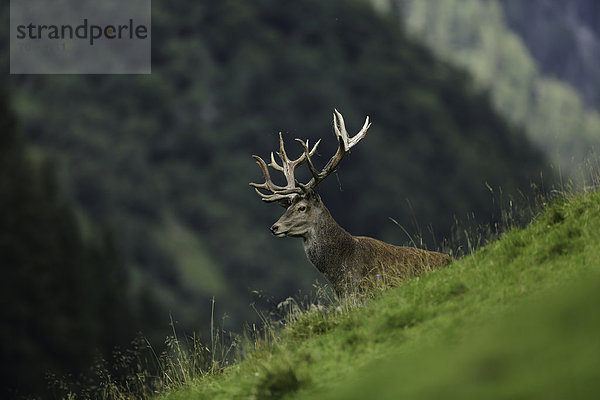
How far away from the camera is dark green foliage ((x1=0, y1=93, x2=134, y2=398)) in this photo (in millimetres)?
59031

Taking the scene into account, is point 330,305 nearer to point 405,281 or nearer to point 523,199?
point 405,281

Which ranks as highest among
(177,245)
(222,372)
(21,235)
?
(222,372)

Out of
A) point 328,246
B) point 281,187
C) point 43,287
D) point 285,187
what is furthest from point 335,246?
point 43,287

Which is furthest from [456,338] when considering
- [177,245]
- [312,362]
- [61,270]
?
[177,245]

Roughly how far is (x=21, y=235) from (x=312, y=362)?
5945cm

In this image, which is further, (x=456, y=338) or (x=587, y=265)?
(x=587, y=265)

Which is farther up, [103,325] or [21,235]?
[21,235]

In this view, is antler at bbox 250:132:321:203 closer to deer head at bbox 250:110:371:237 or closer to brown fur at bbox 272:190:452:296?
deer head at bbox 250:110:371:237

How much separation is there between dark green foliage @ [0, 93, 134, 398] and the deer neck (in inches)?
1713

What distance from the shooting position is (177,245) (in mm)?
197625

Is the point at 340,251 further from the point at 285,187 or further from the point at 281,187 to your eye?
the point at 281,187

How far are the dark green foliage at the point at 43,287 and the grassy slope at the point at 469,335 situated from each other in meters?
48.3

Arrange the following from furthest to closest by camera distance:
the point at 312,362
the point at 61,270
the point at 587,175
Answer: the point at 61,270
the point at 587,175
the point at 312,362

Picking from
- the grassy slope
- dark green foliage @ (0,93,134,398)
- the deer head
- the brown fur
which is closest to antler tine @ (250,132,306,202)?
the deer head
